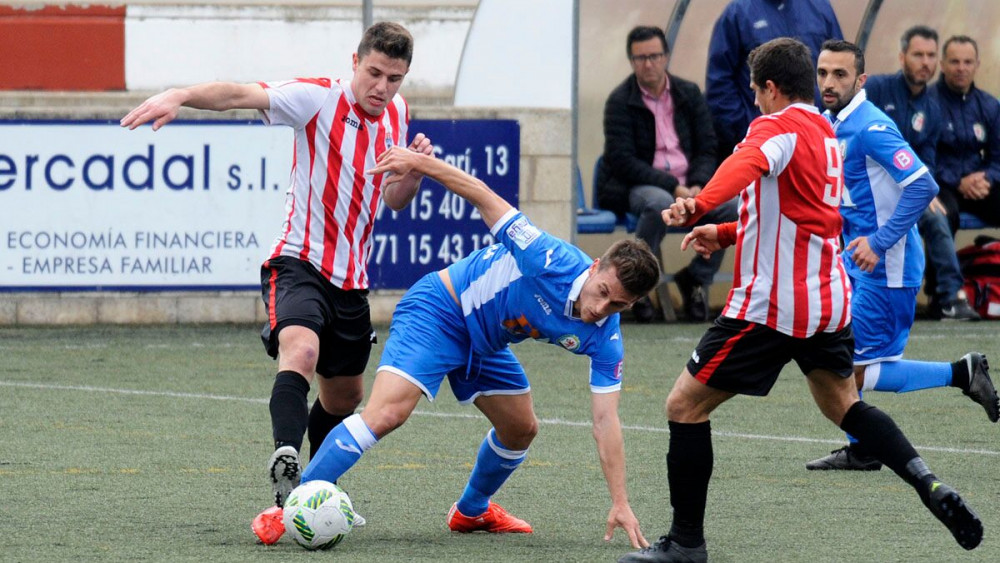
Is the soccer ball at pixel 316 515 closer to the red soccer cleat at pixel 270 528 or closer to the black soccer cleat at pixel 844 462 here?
the red soccer cleat at pixel 270 528

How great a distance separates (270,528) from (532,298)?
1080 mm

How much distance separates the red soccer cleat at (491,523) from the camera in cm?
613

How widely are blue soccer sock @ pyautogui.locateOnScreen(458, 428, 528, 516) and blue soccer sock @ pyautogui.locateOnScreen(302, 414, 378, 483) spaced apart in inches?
20.4

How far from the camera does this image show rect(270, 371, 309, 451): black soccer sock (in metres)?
5.82

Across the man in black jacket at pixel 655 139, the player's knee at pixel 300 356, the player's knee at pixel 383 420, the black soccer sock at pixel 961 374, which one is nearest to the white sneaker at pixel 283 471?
the player's knee at pixel 383 420

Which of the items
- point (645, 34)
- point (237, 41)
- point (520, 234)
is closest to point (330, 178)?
point (520, 234)

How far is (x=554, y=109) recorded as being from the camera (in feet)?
42.9

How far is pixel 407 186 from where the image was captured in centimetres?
617

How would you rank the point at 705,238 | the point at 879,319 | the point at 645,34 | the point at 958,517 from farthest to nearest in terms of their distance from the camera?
the point at 645,34 < the point at 879,319 < the point at 705,238 < the point at 958,517

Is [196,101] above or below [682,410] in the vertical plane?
above

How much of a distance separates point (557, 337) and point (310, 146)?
1.27 m

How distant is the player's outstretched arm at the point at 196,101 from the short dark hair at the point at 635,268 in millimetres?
1388

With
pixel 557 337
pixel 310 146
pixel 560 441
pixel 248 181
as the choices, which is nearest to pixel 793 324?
pixel 557 337

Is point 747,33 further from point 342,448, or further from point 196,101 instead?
point 342,448
